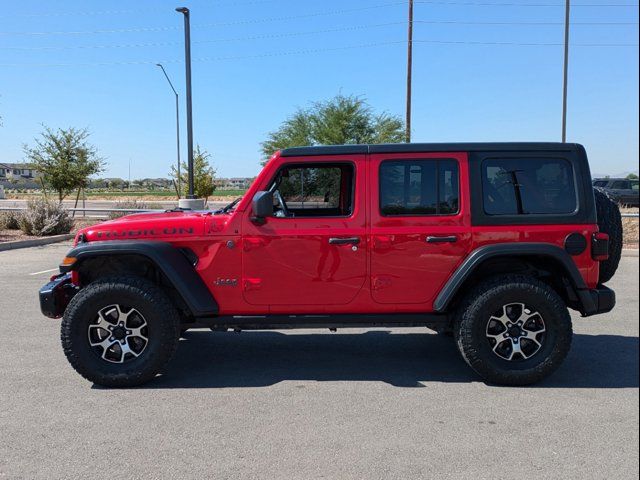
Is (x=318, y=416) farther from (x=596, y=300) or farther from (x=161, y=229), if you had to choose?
(x=596, y=300)

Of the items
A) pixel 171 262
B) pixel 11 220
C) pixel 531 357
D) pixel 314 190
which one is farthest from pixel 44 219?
pixel 531 357

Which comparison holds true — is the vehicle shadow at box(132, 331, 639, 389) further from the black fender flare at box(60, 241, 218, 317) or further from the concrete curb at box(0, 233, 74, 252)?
the concrete curb at box(0, 233, 74, 252)

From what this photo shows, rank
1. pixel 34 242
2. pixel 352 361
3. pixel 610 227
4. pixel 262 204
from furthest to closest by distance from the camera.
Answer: pixel 34 242 < pixel 352 361 < pixel 610 227 < pixel 262 204

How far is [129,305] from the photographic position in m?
4.36

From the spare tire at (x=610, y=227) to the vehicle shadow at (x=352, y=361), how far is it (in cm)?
87

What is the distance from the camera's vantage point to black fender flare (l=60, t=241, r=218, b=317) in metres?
4.29

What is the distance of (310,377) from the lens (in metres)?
4.62

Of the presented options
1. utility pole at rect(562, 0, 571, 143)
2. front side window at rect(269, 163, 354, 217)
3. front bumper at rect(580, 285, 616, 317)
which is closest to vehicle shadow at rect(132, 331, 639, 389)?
front bumper at rect(580, 285, 616, 317)

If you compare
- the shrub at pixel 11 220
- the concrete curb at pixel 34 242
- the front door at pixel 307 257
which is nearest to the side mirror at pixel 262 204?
the front door at pixel 307 257

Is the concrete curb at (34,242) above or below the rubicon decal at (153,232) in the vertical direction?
below

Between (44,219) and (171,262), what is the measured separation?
1352cm

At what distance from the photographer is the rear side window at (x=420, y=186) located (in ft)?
14.6

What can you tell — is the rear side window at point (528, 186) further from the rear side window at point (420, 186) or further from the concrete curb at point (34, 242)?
the concrete curb at point (34, 242)

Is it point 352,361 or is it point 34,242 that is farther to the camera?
point 34,242
